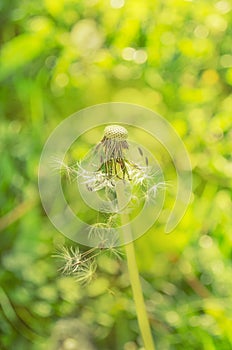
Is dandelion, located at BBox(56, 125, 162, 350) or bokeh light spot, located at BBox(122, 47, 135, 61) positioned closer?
dandelion, located at BBox(56, 125, 162, 350)

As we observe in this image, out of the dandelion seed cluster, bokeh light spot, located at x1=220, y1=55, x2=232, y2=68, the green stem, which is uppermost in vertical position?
bokeh light spot, located at x1=220, y1=55, x2=232, y2=68

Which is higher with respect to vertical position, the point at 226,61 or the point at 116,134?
the point at 226,61

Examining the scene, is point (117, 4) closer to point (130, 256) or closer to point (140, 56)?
point (140, 56)

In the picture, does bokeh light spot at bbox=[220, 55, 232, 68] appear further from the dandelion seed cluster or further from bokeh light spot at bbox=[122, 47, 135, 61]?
the dandelion seed cluster

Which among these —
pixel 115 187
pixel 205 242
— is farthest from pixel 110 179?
pixel 205 242

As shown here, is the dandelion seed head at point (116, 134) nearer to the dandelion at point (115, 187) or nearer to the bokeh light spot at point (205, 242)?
the dandelion at point (115, 187)

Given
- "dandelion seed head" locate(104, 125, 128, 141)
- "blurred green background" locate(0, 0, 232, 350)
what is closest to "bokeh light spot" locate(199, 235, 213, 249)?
"blurred green background" locate(0, 0, 232, 350)

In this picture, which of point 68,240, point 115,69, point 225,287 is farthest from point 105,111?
point 225,287

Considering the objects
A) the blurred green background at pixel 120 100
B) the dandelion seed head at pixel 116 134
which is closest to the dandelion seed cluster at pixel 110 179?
the dandelion seed head at pixel 116 134

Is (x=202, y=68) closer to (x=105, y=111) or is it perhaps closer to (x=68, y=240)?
(x=105, y=111)
